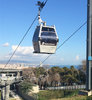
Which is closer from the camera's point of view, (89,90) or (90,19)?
(90,19)

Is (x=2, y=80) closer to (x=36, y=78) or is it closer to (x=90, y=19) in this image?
(x=36, y=78)

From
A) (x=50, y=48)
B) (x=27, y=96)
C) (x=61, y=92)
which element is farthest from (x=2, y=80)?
(x=50, y=48)

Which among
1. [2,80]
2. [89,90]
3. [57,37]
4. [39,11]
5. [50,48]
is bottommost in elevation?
[2,80]

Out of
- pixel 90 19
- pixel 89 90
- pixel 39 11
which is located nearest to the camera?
pixel 90 19

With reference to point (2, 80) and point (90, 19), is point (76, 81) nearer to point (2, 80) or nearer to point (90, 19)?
point (2, 80)

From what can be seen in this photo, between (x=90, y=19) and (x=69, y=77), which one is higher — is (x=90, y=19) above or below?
above

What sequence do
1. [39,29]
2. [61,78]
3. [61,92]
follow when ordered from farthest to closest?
1. [61,78]
2. [61,92]
3. [39,29]
